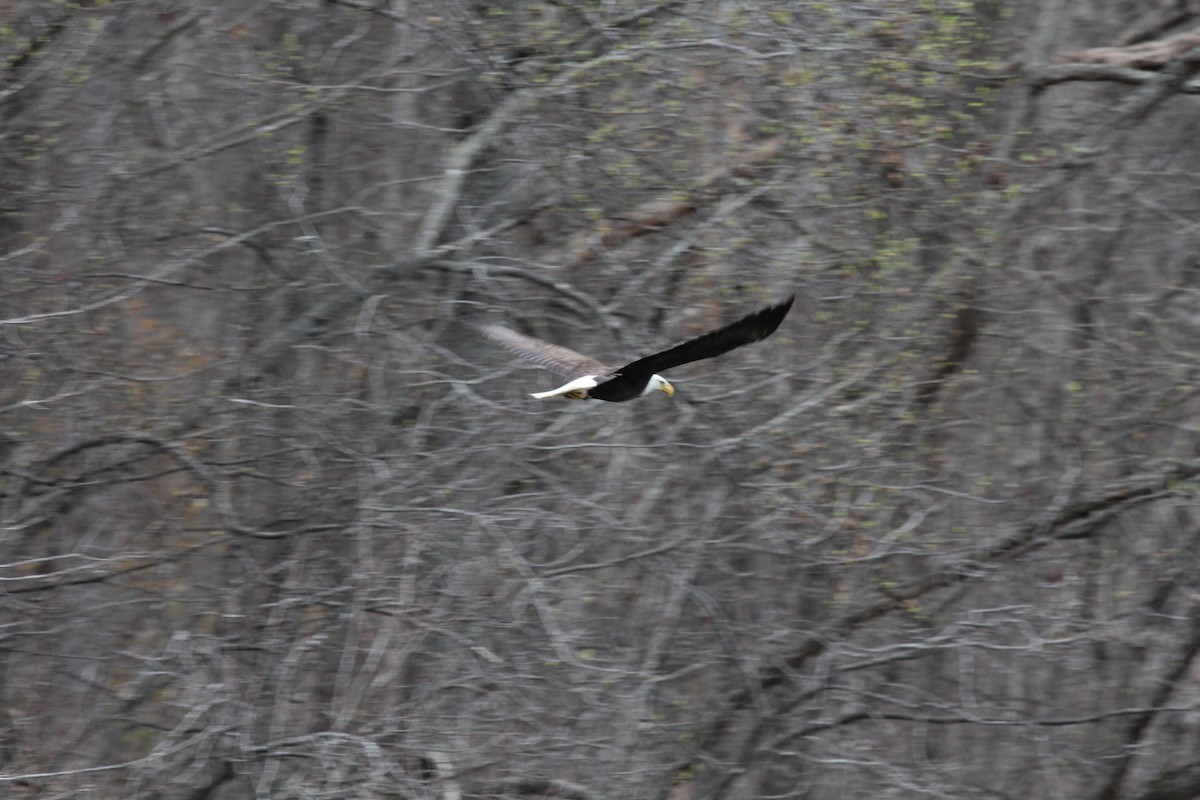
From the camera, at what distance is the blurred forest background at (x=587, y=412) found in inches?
276

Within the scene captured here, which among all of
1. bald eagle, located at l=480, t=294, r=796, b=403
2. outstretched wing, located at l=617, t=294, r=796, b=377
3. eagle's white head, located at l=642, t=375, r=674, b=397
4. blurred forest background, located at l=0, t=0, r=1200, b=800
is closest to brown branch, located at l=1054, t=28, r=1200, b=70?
blurred forest background, located at l=0, t=0, r=1200, b=800

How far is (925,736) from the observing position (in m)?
7.59

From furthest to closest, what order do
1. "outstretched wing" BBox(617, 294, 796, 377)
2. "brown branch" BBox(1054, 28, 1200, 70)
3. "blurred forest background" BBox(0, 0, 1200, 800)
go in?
"brown branch" BBox(1054, 28, 1200, 70), "blurred forest background" BBox(0, 0, 1200, 800), "outstretched wing" BBox(617, 294, 796, 377)

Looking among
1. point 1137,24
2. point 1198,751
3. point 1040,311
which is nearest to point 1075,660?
point 1198,751

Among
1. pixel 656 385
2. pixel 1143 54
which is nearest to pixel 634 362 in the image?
pixel 656 385

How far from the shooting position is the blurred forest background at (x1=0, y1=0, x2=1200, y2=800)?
23.0 feet

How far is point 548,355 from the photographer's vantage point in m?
6.46

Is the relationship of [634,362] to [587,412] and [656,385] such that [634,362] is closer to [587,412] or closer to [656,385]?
[656,385]

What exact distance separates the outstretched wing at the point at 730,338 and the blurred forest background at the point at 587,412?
1350 millimetres

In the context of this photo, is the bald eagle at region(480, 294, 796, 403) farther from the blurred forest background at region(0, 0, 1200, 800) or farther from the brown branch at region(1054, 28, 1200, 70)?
the brown branch at region(1054, 28, 1200, 70)

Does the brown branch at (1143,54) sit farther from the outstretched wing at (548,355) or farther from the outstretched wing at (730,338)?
the outstretched wing at (730,338)

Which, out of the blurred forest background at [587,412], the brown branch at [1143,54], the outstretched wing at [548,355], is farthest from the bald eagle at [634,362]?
the brown branch at [1143,54]

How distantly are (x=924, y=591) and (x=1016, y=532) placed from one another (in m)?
0.49

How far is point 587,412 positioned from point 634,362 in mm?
1348
